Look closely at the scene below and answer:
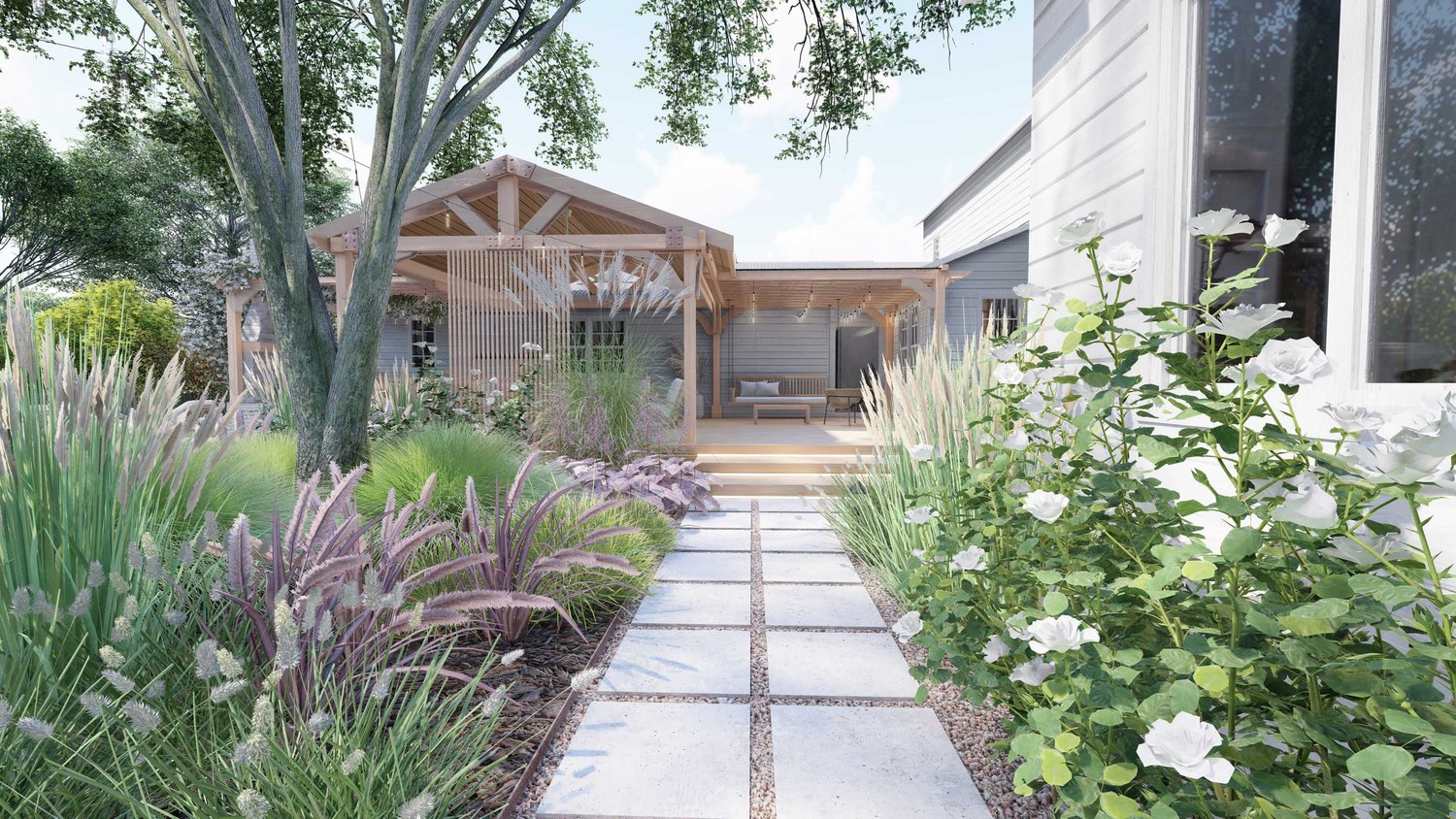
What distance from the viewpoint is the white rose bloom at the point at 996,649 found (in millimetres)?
1407

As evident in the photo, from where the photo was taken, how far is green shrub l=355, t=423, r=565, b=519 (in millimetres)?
3307

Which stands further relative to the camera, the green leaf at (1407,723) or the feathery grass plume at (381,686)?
the feathery grass plume at (381,686)

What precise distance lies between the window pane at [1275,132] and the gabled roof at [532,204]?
4790 mm

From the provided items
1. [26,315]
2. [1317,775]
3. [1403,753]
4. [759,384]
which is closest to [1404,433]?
[1403,753]

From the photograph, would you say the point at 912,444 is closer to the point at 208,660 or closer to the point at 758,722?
the point at 758,722

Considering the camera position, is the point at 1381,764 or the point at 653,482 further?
the point at 653,482

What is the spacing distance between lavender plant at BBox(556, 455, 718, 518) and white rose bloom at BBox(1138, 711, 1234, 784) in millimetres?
3127

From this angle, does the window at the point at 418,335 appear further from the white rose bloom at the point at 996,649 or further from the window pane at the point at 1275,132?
the white rose bloom at the point at 996,649

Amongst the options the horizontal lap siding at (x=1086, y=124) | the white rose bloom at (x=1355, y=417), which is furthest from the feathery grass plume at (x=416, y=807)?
the horizontal lap siding at (x=1086, y=124)

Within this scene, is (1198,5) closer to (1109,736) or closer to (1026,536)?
(1026,536)

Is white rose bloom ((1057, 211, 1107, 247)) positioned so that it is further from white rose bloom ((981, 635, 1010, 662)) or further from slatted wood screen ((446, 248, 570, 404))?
slatted wood screen ((446, 248, 570, 404))

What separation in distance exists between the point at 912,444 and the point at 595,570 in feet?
5.34

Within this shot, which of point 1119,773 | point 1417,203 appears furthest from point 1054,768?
point 1417,203

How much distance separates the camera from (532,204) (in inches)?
283
